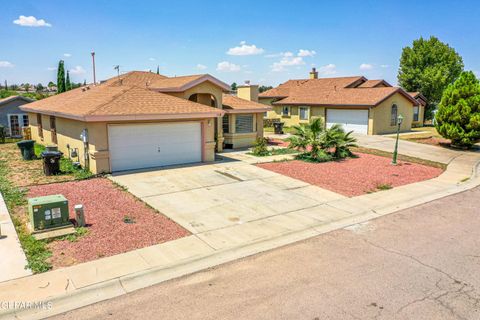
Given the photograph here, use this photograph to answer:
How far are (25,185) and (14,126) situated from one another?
60.4ft

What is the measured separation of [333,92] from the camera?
3428 cm

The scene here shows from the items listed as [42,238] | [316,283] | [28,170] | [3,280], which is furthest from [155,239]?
[28,170]

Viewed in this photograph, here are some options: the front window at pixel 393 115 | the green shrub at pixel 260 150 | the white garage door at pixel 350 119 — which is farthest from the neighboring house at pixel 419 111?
the green shrub at pixel 260 150

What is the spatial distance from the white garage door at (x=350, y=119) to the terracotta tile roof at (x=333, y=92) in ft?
3.22

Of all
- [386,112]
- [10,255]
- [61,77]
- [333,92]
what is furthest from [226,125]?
[61,77]

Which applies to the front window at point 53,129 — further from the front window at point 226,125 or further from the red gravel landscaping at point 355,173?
the red gravel landscaping at point 355,173

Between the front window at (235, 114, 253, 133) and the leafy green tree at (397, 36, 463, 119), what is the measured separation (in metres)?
25.4

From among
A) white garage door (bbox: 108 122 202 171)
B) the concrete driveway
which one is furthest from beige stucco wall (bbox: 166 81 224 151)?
the concrete driveway

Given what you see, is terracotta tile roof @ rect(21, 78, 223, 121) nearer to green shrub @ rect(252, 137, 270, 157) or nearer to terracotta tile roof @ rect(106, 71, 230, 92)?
terracotta tile roof @ rect(106, 71, 230, 92)

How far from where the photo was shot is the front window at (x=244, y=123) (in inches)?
894

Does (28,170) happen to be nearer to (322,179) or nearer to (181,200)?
(181,200)

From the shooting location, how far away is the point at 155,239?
29.0 ft

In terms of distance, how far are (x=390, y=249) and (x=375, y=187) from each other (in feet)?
19.5

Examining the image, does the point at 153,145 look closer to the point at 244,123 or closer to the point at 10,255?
the point at 244,123
